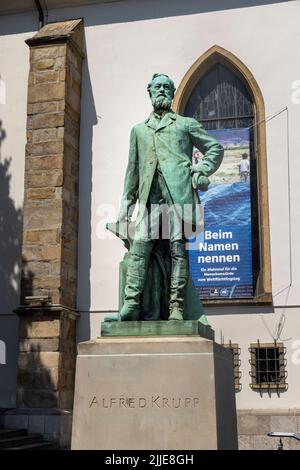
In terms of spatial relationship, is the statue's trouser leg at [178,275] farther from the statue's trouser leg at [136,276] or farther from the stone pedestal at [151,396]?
the stone pedestal at [151,396]

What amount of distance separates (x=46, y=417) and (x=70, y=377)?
3.01 ft

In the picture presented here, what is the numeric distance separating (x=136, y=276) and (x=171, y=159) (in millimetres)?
940

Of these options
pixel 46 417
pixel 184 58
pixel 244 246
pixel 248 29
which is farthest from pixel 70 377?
pixel 248 29

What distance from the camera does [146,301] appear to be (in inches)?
207

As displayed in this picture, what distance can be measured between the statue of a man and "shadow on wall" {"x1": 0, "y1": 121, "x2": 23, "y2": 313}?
846cm

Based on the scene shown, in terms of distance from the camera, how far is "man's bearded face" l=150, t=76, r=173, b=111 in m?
5.61

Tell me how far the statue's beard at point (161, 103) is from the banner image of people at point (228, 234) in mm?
7299

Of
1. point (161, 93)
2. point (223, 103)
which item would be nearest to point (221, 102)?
point (223, 103)

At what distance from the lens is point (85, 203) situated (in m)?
13.7

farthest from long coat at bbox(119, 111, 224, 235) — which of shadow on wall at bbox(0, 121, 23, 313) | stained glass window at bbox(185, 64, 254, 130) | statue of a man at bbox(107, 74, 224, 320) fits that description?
shadow on wall at bbox(0, 121, 23, 313)

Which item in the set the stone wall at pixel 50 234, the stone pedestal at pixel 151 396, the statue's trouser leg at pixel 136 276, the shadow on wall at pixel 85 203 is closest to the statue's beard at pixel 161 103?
the statue's trouser leg at pixel 136 276

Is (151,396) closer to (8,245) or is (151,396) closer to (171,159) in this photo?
(171,159)

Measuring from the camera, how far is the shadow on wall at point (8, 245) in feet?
44.9

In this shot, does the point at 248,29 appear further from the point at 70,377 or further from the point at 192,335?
the point at 192,335
